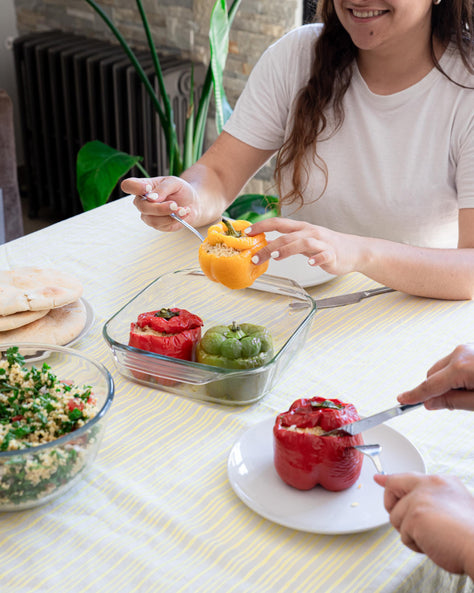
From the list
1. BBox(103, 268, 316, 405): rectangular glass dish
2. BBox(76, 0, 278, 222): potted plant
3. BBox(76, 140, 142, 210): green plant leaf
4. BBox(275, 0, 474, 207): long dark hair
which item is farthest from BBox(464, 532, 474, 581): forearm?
BBox(76, 140, 142, 210): green plant leaf

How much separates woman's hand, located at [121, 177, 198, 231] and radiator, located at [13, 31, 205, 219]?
1.77m

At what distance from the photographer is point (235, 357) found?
3.40 feet

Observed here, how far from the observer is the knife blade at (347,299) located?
1328mm

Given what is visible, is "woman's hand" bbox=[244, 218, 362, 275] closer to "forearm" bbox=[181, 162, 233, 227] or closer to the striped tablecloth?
the striped tablecloth

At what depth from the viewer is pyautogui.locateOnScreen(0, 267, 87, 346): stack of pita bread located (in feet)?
3.73

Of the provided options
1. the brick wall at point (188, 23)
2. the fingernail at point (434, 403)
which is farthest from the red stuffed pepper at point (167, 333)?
the brick wall at point (188, 23)

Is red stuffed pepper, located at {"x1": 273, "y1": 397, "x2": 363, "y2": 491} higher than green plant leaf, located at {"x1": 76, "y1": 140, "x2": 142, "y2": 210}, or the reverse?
Answer: red stuffed pepper, located at {"x1": 273, "y1": 397, "x2": 363, "y2": 491}

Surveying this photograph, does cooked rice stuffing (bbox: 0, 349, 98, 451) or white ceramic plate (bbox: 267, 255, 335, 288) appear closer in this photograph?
cooked rice stuffing (bbox: 0, 349, 98, 451)

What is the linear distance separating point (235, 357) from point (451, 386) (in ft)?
1.03

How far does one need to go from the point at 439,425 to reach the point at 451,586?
226 mm

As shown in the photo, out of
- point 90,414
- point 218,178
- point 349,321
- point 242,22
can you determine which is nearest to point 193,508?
point 90,414

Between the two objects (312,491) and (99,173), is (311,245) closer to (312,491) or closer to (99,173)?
(312,491)

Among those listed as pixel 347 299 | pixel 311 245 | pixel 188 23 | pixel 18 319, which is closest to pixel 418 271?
pixel 347 299

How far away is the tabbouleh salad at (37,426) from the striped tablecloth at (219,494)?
0.18 ft
